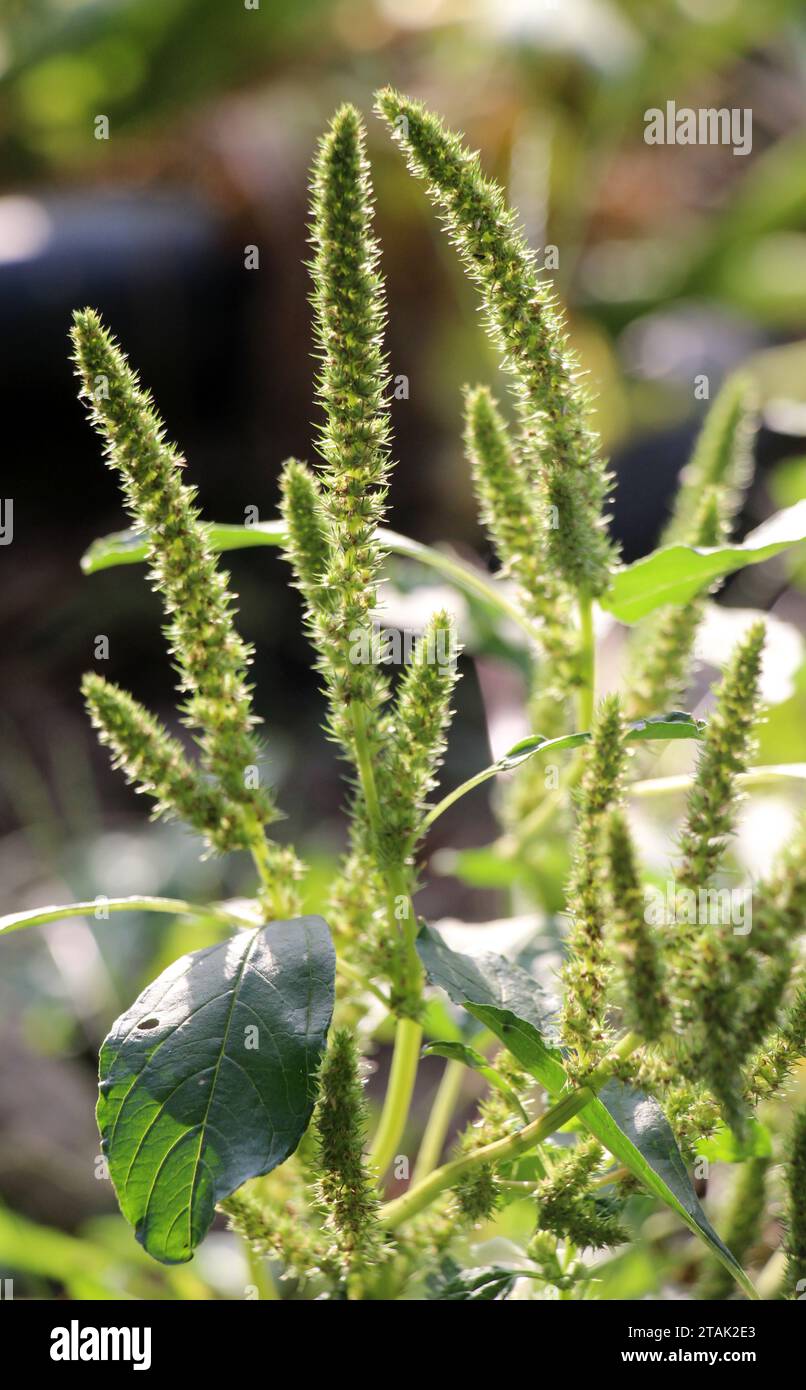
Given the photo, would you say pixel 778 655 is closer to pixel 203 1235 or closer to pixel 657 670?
→ pixel 657 670

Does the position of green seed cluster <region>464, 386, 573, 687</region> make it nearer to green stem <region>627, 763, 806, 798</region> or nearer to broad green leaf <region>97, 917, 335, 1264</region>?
green stem <region>627, 763, 806, 798</region>

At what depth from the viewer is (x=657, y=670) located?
2.07ft

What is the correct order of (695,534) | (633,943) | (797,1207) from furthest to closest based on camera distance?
1. (695,534)
2. (797,1207)
3. (633,943)

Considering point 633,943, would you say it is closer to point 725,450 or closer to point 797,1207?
point 797,1207

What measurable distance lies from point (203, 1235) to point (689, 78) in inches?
118

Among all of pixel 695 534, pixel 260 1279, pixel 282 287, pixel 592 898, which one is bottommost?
pixel 260 1279

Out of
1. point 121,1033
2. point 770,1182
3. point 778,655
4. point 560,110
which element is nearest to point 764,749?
point 778,655

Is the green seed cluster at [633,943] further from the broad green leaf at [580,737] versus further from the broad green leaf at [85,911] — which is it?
the broad green leaf at [85,911]

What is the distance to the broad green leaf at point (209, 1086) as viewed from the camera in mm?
405

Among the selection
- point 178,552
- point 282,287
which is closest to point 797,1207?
point 178,552

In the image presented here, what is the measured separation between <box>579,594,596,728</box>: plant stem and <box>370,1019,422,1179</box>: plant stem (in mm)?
161

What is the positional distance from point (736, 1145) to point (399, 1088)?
0.46ft

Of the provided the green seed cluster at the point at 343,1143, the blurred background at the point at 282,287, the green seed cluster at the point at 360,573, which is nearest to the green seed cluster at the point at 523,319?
the green seed cluster at the point at 360,573

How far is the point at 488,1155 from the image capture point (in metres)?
0.44
